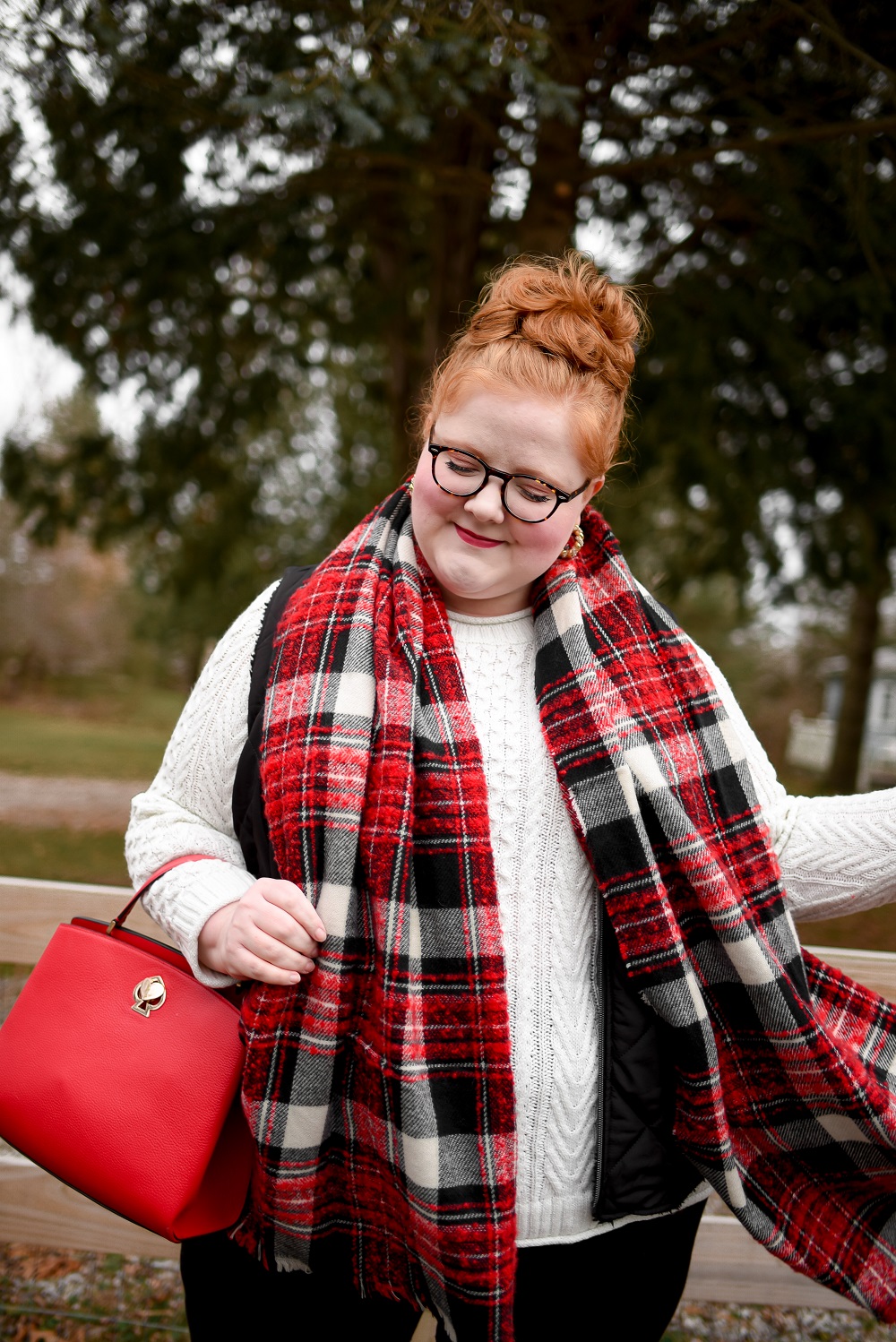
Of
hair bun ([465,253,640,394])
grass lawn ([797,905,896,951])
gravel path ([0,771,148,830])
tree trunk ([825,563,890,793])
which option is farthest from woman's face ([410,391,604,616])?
tree trunk ([825,563,890,793])

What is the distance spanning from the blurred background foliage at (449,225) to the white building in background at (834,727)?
7.68 meters

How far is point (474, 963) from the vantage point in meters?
1.30

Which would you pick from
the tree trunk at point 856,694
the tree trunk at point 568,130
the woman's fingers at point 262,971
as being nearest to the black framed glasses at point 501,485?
the woman's fingers at point 262,971

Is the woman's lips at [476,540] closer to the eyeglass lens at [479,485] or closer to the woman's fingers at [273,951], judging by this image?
the eyeglass lens at [479,485]

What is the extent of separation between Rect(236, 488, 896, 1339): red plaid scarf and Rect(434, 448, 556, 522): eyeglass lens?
191 mm

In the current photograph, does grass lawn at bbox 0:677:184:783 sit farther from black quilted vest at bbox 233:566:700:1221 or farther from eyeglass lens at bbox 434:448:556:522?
eyeglass lens at bbox 434:448:556:522

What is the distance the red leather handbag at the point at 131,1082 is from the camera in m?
1.31

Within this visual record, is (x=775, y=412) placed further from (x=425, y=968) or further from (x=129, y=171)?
(x=425, y=968)

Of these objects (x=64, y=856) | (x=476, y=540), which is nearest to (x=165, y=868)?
(x=476, y=540)

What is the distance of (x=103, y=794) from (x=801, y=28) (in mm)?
8095

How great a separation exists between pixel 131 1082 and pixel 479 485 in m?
0.97

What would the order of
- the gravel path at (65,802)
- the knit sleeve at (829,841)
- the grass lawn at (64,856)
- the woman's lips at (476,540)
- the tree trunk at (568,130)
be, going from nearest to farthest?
the woman's lips at (476,540) → the knit sleeve at (829,841) → the tree trunk at (568,130) → the grass lawn at (64,856) → the gravel path at (65,802)

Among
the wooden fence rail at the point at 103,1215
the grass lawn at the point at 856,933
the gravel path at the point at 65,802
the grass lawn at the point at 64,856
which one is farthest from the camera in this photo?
the gravel path at the point at 65,802

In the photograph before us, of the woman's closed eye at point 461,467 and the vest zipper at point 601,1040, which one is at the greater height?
the woman's closed eye at point 461,467
